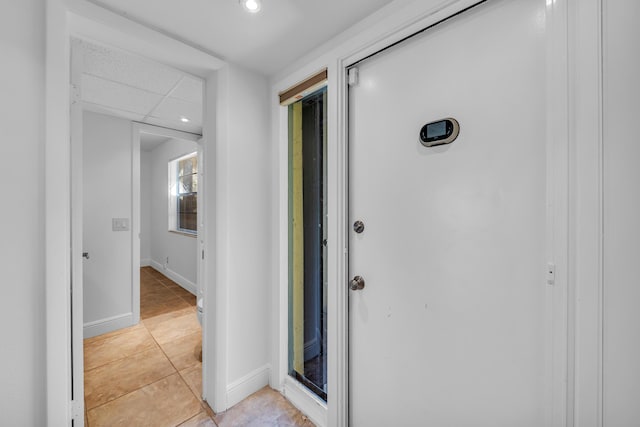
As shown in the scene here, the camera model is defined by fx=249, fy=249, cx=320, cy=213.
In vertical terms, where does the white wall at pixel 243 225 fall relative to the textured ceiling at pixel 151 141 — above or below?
below

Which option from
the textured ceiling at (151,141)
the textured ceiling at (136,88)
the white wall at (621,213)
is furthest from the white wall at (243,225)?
the textured ceiling at (151,141)

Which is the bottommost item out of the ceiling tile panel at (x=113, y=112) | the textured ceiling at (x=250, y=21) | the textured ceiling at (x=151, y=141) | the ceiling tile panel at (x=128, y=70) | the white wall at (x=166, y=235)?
the white wall at (x=166, y=235)

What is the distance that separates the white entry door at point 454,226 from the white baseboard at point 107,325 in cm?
267

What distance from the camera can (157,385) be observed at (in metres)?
1.80

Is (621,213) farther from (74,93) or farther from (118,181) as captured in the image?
(118,181)

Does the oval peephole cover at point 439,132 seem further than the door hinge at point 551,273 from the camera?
Yes

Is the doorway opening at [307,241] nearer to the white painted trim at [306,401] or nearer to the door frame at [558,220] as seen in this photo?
the white painted trim at [306,401]

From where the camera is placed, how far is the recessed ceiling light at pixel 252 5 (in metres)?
1.12

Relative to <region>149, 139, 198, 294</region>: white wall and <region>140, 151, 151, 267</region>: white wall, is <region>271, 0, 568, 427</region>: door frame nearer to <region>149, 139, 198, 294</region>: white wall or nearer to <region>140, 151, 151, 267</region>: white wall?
<region>149, 139, 198, 294</region>: white wall

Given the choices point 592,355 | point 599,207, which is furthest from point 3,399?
point 599,207

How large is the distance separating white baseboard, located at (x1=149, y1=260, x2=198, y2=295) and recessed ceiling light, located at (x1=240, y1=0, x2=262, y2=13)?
347 cm

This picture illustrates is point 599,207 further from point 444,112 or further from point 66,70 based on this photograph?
point 66,70

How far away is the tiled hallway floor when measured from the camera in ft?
4.96

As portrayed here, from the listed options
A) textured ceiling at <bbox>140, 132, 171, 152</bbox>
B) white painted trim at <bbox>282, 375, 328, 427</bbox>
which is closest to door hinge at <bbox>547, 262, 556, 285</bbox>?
white painted trim at <bbox>282, 375, 328, 427</bbox>
